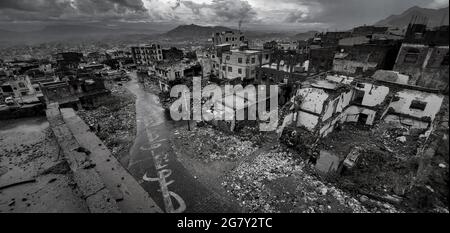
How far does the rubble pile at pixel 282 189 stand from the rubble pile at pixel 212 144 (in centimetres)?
126

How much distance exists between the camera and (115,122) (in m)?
17.0

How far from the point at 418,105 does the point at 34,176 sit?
23.9 m

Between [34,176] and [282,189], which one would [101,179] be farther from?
[282,189]

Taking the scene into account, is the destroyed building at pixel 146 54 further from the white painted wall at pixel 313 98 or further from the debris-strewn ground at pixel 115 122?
the white painted wall at pixel 313 98

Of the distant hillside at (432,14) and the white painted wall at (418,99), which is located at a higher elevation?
the distant hillside at (432,14)

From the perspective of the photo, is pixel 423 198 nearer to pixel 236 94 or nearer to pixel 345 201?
pixel 345 201

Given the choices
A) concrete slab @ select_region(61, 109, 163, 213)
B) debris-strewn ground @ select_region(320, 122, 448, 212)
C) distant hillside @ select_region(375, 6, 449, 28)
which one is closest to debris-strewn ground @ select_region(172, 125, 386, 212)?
debris-strewn ground @ select_region(320, 122, 448, 212)

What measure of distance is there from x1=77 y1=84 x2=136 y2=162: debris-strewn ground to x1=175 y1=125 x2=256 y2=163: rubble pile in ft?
13.0

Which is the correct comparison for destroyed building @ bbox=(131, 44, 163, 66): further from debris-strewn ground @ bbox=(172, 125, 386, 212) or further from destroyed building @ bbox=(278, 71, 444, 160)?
destroyed building @ bbox=(278, 71, 444, 160)

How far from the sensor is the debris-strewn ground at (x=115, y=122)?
13585 mm

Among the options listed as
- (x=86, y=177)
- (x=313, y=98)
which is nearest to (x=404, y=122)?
(x=313, y=98)

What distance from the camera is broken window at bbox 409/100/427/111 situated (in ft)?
40.8

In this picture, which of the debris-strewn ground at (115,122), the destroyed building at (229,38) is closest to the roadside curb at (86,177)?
the debris-strewn ground at (115,122)

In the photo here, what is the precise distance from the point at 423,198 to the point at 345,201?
569 cm
